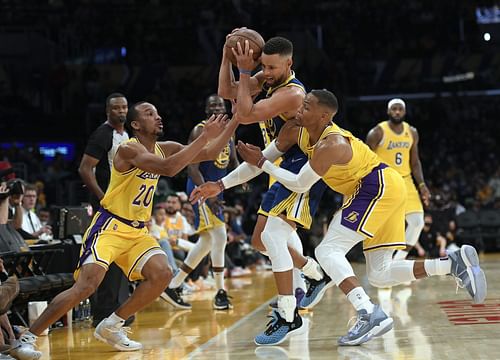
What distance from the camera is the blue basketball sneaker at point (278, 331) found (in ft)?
18.7

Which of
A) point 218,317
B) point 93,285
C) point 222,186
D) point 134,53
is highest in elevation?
point 134,53

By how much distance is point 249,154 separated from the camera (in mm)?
5711

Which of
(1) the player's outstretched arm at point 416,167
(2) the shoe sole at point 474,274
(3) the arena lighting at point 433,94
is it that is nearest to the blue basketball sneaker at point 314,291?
(2) the shoe sole at point 474,274

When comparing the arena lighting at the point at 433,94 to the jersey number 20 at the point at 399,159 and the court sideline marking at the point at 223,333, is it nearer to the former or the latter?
the jersey number 20 at the point at 399,159

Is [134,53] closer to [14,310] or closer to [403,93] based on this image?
[403,93]

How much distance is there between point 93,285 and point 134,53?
49.6 feet

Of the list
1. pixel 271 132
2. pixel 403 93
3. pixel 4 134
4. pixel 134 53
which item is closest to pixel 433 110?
pixel 403 93

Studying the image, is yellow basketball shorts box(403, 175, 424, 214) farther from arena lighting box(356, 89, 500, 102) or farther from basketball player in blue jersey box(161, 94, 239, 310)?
arena lighting box(356, 89, 500, 102)

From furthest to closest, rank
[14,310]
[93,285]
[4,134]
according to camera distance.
Result: [4,134] < [14,310] < [93,285]

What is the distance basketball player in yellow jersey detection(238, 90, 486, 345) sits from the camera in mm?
5523

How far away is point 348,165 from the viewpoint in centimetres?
567

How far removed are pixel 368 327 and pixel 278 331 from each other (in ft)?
2.10

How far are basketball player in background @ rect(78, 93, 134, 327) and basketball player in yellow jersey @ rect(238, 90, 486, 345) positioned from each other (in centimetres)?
200

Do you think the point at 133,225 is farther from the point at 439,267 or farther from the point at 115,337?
the point at 439,267
